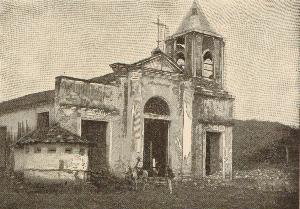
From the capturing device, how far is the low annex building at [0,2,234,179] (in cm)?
781

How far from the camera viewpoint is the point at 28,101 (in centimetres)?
800

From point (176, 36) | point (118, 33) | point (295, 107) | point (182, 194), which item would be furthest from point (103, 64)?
point (176, 36)

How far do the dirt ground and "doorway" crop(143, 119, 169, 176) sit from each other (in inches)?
53.4

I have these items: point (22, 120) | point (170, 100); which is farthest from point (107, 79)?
point (22, 120)

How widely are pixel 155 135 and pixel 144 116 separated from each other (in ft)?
2.05

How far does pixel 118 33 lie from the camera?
7133 millimetres

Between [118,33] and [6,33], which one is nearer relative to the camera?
[6,33]

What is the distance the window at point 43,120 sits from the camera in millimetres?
8120

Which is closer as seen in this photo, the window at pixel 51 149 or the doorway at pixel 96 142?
the window at pixel 51 149

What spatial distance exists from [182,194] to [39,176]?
1.87m

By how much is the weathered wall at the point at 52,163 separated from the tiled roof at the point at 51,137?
71 millimetres

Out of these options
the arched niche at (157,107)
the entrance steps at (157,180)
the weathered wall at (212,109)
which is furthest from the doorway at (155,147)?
the weathered wall at (212,109)

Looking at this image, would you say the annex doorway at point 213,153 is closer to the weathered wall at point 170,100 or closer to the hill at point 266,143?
the weathered wall at point 170,100

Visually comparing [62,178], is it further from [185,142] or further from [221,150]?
[221,150]
